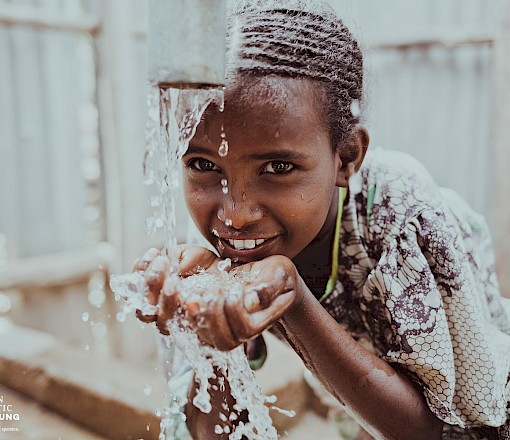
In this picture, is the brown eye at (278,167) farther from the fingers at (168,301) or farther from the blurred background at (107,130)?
the blurred background at (107,130)

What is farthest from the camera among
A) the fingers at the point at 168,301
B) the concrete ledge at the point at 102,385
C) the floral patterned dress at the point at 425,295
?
the concrete ledge at the point at 102,385

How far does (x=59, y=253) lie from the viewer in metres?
4.09

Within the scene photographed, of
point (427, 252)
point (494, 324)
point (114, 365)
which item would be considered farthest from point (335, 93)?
point (114, 365)

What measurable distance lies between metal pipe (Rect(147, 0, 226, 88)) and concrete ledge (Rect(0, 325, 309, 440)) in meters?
1.93

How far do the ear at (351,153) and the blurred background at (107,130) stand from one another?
2.05 metres

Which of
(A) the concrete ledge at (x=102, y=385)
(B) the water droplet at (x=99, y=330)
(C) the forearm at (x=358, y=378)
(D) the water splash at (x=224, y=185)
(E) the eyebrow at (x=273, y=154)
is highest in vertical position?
(E) the eyebrow at (x=273, y=154)

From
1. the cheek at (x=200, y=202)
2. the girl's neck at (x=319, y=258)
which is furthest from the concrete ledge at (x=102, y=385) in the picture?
the cheek at (x=200, y=202)

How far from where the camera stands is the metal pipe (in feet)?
3.47

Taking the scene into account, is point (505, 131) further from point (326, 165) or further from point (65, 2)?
point (65, 2)

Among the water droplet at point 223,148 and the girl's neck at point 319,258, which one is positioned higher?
the water droplet at point 223,148

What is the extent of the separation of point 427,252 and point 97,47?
9.67 feet

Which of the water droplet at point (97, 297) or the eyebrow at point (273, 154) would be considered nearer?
the eyebrow at point (273, 154)

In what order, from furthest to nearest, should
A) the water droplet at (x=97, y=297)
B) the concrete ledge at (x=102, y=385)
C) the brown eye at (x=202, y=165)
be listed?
the water droplet at (x=97, y=297)
the concrete ledge at (x=102, y=385)
the brown eye at (x=202, y=165)

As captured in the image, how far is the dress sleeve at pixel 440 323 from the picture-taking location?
1.62 m
